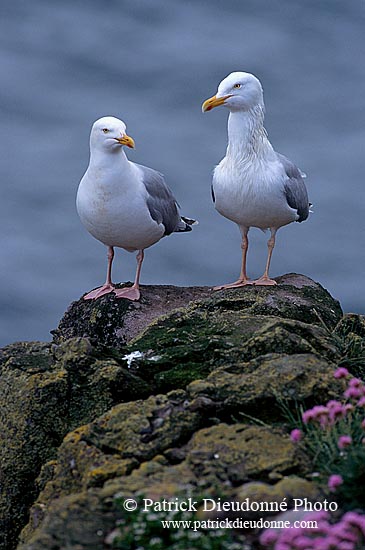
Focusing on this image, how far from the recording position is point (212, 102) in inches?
350

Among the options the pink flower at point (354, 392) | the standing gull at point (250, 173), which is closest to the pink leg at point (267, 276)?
the standing gull at point (250, 173)

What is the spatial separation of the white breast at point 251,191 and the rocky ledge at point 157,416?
1845 mm

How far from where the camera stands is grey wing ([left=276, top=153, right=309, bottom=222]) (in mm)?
9133

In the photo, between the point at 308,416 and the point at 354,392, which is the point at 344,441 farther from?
the point at 354,392

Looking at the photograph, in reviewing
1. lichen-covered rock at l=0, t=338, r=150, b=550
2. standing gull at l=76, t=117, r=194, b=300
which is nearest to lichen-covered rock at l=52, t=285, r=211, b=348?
standing gull at l=76, t=117, r=194, b=300

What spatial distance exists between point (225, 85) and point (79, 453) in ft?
16.2

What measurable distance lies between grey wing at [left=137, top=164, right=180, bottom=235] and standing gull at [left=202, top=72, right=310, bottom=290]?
0.48 m

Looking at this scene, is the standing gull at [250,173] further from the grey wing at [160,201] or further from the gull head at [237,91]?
the grey wing at [160,201]

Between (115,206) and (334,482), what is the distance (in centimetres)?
529

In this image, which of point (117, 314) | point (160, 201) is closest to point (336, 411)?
point (117, 314)

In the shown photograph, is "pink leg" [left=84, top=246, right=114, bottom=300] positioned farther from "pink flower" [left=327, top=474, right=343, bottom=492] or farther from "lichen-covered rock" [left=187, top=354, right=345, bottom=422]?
"pink flower" [left=327, top=474, right=343, bottom=492]

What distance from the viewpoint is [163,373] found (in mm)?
5559

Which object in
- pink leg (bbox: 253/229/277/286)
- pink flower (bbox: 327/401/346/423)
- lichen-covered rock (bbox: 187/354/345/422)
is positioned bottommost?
pink flower (bbox: 327/401/346/423)

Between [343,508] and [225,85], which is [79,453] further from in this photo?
[225,85]
